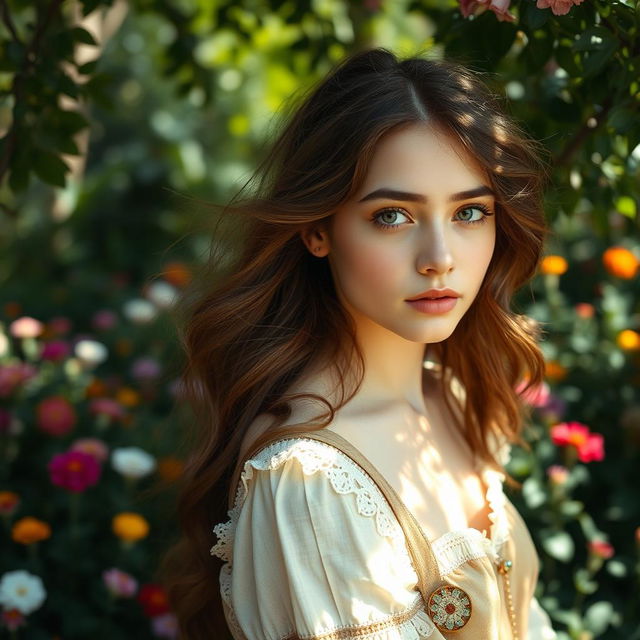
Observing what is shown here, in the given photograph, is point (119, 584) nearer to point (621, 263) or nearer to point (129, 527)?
point (129, 527)

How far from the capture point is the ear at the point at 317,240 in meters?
1.63

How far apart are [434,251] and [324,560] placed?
0.54m

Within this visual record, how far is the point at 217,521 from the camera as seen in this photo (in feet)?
6.03

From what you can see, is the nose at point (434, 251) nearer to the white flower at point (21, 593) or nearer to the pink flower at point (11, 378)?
the white flower at point (21, 593)

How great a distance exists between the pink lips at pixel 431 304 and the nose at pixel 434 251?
0.20 ft

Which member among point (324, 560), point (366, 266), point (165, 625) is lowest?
point (165, 625)

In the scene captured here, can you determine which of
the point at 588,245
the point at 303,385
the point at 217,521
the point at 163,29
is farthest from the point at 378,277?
the point at 163,29

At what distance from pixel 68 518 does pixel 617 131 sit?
1810 millimetres

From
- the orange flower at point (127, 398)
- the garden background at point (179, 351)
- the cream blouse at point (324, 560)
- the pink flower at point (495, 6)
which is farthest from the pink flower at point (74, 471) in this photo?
the pink flower at point (495, 6)

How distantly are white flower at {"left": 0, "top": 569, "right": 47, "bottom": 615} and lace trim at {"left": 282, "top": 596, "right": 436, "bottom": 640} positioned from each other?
2.88 ft

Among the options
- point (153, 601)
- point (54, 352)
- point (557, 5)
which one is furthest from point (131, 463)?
point (557, 5)

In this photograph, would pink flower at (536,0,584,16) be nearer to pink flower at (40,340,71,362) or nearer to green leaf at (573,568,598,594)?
green leaf at (573,568,598,594)

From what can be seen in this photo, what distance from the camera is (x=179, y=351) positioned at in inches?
92.0

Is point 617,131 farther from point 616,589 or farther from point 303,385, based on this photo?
point 616,589
